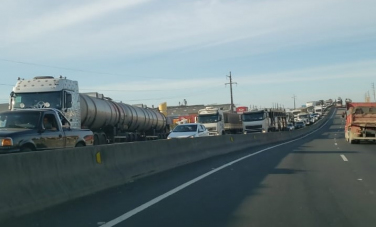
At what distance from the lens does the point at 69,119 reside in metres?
21.6

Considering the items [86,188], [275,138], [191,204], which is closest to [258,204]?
[191,204]

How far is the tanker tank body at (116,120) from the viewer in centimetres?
2598

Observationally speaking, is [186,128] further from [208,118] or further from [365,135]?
[208,118]

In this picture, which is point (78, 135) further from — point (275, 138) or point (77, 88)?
point (275, 138)

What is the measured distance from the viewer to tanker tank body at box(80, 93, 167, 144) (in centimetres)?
2598

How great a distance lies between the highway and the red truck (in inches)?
713

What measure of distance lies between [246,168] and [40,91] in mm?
10700

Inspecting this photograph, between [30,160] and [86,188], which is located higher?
[30,160]

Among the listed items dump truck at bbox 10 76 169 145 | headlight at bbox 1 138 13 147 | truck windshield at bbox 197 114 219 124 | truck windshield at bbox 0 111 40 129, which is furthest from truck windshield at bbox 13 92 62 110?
truck windshield at bbox 197 114 219 124

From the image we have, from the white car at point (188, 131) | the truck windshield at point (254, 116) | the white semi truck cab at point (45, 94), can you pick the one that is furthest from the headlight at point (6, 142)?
the truck windshield at point (254, 116)

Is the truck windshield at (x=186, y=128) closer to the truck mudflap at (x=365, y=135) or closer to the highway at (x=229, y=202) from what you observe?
the truck mudflap at (x=365, y=135)

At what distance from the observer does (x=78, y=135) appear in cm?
1606

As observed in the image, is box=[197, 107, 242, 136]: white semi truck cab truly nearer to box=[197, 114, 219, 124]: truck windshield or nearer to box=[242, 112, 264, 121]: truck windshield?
box=[197, 114, 219, 124]: truck windshield

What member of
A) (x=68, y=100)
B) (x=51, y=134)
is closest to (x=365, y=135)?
(x=68, y=100)
